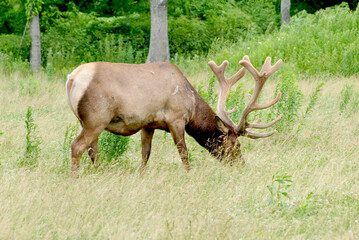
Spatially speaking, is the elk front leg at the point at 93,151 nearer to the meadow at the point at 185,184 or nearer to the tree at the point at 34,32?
the meadow at the point at 185,184

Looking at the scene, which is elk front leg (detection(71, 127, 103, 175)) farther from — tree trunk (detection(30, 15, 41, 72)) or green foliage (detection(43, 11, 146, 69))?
green foliage (detection(43, 11, 146, 69))

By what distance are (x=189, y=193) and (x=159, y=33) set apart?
377 inches

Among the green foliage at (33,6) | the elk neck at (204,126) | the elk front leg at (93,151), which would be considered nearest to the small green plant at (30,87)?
the green foliage at (33,6)

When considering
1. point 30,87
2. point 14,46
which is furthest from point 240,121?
point 14,46

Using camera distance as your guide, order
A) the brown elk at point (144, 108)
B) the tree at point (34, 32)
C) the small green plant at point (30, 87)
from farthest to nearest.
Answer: the tree at point (34, 32) < the small green plant at point (30, 87) < the brown elk at point (144, 108)

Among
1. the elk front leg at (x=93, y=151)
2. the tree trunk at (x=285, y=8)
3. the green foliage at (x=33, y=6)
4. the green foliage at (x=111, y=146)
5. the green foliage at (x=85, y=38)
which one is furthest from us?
the tree trunk at (x=285, y=8)

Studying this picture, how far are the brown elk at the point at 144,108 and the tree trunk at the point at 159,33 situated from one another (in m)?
7.56

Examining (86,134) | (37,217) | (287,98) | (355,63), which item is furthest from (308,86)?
(37,217)

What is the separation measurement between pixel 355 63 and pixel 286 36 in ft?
8.34

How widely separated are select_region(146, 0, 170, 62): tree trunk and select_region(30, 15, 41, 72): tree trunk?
307 cm

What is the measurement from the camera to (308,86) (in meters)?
10.8

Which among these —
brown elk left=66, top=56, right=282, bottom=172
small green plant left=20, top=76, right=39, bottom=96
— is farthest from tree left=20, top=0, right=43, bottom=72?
brown elk left=66, top=56, right=282, bottom=172

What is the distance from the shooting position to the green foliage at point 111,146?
6.10 metres

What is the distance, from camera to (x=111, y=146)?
20.1 ft
